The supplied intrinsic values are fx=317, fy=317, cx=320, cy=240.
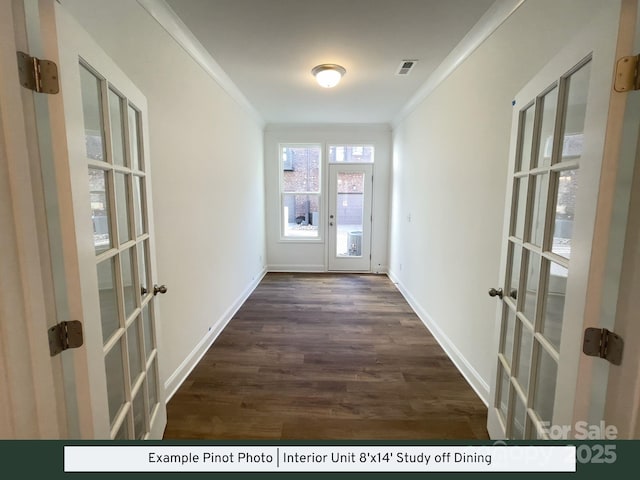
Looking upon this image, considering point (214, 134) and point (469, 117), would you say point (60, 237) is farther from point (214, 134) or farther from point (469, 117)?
point (469, 117)

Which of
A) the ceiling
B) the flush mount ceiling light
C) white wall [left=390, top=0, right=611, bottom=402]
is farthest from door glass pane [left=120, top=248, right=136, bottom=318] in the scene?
the flush mount ceiling light

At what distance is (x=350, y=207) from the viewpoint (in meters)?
5.62

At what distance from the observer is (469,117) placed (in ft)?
8.03

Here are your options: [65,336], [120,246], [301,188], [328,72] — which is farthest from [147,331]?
[301,188]

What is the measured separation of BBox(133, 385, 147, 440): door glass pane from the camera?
1.49 m

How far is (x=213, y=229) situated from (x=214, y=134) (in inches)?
35.5

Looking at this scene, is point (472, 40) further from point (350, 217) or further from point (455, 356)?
point (350, 217)

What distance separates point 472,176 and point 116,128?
7.42ft

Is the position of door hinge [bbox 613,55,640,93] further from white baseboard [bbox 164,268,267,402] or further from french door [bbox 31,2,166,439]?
white baseboard [bbox 164,268,267,402]

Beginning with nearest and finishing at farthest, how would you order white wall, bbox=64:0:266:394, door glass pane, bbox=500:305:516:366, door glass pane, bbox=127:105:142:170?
1. door glass pane, bbox=127:105:142:170
2. door glass pane, bbox=500:305:516:366
3. white wall, bbox=64:0:266:394

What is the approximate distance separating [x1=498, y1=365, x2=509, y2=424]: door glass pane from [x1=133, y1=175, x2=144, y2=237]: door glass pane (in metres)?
2.01

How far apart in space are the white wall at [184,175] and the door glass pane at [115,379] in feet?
1.55

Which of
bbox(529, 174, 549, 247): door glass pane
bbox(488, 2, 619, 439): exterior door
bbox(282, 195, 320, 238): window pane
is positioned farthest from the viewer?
bbox(282, 195, 320, 238): window pane

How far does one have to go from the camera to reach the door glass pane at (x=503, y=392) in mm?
1672
